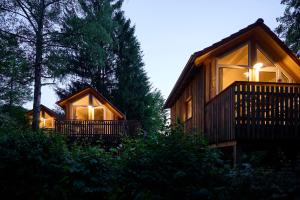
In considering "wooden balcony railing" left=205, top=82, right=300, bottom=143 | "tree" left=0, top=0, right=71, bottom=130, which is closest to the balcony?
"tree" left=0, top=0, right=71, bottom=130

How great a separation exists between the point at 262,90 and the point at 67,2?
16.1 m

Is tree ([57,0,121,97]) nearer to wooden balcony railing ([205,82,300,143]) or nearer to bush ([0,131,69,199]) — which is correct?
wooden balcony railing ([205,82,300,143])

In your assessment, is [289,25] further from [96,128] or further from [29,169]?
[29,169]

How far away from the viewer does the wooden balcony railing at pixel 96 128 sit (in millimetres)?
26219

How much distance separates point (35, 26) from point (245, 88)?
1620 cm

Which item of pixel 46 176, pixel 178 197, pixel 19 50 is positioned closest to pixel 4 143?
pixel 46 176

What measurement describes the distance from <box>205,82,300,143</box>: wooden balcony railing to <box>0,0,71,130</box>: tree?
14360 mm

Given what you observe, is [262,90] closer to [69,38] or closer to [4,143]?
[4,143]

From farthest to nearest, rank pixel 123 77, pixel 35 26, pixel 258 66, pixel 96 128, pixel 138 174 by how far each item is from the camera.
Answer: pixel 123 77, pixel 96 128, pixel 35 26, pixel 258 66, pixel 138 174

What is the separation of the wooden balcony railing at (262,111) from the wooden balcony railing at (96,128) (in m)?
16.5

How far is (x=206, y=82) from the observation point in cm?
1367

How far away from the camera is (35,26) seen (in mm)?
22781

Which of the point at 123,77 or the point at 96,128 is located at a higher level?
the point at 123,77

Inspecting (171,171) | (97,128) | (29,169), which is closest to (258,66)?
(171,171)
